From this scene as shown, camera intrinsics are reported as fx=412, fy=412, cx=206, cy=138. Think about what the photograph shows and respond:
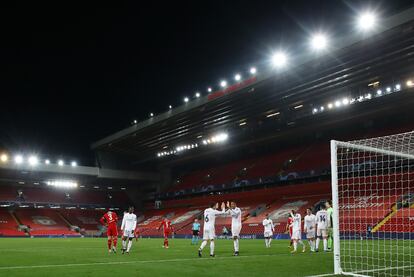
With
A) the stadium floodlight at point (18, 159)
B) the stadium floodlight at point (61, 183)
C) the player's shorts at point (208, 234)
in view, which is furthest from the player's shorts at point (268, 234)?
the stadium floodlight at point (61, 183)

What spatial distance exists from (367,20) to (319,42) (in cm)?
346

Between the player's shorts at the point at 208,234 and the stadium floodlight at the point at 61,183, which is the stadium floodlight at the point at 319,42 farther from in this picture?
the stadium floodlight at the point at 61,183

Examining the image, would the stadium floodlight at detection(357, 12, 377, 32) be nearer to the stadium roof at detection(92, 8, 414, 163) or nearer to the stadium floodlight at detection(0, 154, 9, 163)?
the stadium roof at detection(92, 8, 414, 163)

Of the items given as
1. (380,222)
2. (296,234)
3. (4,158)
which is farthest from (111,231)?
(4,158)

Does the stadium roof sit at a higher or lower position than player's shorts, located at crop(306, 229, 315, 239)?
higher

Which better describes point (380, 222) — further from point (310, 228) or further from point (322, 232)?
point (322, 232)

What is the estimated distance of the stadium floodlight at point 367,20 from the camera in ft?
73.0

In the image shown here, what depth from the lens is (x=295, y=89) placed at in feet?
110

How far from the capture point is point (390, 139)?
12.4 metres

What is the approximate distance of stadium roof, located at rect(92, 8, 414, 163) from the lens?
1000 inches

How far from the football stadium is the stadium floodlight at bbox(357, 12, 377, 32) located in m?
0.11

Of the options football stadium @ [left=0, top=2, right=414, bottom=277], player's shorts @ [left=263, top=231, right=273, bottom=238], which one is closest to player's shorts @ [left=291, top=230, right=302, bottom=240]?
football stadium @ [left=0, top=2, right=414, bottom=277]

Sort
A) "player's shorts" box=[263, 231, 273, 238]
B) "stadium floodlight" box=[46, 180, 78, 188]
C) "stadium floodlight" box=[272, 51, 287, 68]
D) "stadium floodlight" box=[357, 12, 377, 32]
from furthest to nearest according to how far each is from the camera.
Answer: "stadium floodlight" box=[46, 180, 78, 188], "stadium floodlight" box=[272, 51, 287, 68], "stadium floodlight" box=[357, 12, 377, 32], "player's shorts" box=[263, 231, 273, 238]

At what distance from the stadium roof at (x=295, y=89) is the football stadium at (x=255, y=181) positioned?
14 cm
